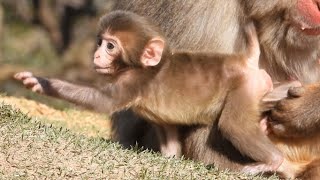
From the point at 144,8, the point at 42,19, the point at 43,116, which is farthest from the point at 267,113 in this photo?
the point at 42,19

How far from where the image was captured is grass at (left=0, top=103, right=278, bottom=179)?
510 centimetres

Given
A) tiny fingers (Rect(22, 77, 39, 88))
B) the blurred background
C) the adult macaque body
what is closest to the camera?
tiny fingers (Rect(22, 77, 39, 88))

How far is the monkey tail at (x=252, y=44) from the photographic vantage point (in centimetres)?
580

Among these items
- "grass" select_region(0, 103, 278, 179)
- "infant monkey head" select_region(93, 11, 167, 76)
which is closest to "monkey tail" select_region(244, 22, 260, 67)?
"infant monkey head" select_region(93, 11, 167, 76)

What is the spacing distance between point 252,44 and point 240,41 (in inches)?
5.3

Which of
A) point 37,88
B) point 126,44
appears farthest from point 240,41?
point 37,88

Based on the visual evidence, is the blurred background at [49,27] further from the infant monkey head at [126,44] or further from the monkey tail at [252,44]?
the infant monkey head at [126,44]

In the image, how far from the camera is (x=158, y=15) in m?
6.15

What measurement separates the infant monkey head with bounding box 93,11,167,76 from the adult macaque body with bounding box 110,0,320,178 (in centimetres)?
39

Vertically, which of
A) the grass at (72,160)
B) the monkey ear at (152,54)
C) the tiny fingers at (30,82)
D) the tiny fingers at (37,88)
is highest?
the monkey ear at (152,54)

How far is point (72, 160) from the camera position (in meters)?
5.25

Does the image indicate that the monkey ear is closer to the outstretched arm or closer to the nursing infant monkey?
the nursing infant monkey

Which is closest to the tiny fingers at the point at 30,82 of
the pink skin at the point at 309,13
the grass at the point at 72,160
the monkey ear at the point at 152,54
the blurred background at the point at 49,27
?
the grass at the point at 72,160

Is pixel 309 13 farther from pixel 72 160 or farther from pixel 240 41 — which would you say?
pixel 72 160
